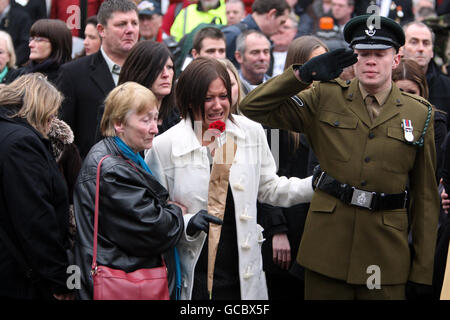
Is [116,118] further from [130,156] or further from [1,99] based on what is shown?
[1,99]

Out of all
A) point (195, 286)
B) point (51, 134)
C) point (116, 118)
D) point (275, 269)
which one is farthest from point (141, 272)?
point (275, 269)

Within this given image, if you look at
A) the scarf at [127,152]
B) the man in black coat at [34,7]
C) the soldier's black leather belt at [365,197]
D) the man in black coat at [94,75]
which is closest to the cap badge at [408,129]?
the soldier's black leather belt at [365,197]

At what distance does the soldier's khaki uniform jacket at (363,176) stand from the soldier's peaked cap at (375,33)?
29 cm

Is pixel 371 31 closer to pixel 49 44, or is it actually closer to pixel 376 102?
pixel 376 102

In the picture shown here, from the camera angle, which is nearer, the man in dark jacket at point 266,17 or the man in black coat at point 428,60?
the man in black coat at point 428,60

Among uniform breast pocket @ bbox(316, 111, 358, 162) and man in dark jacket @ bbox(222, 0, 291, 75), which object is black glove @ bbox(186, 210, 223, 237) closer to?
uniform breast pocket @ bbox(316, 111, 358, 162)

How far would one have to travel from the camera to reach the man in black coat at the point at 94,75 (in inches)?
232

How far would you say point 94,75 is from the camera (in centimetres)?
600

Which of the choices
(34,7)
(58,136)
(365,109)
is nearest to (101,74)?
(58,136)

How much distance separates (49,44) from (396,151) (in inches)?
153

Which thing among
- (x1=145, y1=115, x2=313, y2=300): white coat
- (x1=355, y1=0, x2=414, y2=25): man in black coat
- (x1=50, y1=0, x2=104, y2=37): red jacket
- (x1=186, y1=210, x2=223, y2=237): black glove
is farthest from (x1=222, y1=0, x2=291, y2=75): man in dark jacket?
(x1=186, y1=210, x2=223, y2=237): black glove

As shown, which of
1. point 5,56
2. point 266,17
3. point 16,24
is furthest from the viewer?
point 16,24

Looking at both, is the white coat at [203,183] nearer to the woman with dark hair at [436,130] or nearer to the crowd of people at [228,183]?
the crowd of people at [228,183]

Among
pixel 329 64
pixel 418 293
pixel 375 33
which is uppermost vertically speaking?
pixel 375 33
